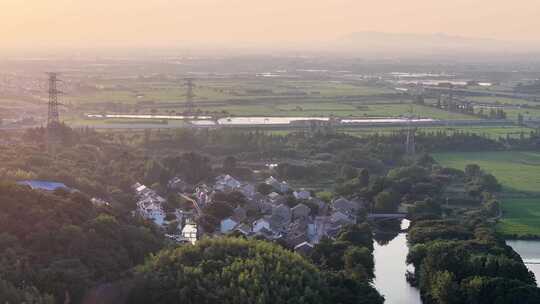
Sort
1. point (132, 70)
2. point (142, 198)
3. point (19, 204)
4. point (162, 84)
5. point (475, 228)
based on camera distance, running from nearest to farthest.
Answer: point (19, 204) < point (475, 228) < point (142, 198) < point (162, 84) < point (132, 70)

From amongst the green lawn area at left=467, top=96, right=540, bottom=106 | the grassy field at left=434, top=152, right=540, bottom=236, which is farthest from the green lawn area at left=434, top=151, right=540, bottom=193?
the green lawn area at left=467, top=96, right=540, bottom=106

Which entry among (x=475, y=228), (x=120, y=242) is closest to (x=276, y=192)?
(x=475, y=228)

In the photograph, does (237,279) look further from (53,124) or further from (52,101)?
(53,124)

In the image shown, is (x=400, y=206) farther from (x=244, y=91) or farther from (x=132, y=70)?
(x=132, y=70)

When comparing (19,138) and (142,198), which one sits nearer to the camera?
(142,198)

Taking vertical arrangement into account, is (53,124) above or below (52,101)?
below

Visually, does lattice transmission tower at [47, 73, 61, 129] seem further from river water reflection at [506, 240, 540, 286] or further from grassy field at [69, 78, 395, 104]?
grassy field at [69, 78, 395, 104]

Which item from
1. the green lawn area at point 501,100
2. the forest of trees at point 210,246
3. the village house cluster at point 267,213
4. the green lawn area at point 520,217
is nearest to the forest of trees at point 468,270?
the forest of trees at point 210,246

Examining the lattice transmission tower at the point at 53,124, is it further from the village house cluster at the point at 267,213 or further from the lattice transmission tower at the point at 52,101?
the village house cluster at the point at 267,213

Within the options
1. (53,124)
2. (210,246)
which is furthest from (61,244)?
(53,124)
